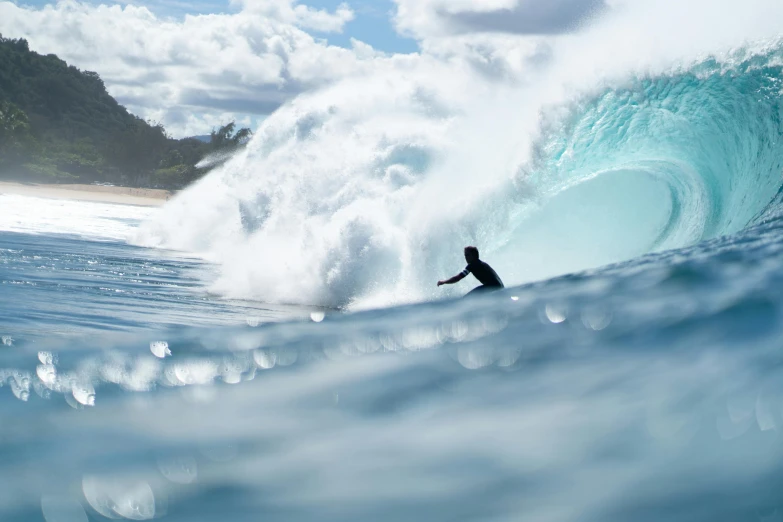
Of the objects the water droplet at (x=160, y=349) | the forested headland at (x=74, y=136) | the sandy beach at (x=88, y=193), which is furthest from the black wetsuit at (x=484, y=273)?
the forested headland at (x=74, y=136)

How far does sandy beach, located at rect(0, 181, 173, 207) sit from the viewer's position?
7019 cm

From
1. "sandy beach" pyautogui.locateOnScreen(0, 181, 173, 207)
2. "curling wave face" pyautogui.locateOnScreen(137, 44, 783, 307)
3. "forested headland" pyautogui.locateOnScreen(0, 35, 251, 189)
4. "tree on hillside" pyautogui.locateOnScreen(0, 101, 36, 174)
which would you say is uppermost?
"forested headland" pyautogui.locateOnScreen(0, 35, 251, 189)

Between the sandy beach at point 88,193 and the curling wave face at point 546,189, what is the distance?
2198 inches

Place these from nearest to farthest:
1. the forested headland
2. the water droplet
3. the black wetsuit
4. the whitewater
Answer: the whitewater < the water droplet < the black wetsuit < the forested headland

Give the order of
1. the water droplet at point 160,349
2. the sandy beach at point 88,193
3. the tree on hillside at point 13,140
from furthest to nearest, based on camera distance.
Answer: the tree on hillside at point 13,140, the sandy beach at point 88,193, the water droplet at point 160,349

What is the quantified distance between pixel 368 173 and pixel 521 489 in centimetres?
1594

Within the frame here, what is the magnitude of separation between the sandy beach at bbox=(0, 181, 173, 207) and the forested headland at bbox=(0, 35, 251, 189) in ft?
19.1

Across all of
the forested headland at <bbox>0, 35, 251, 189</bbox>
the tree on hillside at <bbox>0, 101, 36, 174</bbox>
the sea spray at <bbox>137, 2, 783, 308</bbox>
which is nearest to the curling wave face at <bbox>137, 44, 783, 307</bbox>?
the sea spray at <bbox>137, 2, 783, 308</bbox>

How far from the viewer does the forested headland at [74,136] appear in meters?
89.2

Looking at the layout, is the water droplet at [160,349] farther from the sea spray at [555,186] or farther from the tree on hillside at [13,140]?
the tree on hillside at [13,140]

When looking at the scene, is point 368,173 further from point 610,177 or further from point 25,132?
point 25,132

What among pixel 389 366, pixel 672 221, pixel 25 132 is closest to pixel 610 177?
pixel 672 221

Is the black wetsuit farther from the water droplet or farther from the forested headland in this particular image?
the forested headland

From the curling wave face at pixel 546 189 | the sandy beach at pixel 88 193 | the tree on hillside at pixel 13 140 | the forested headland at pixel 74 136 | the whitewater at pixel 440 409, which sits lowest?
the whitewater at pixel 440 409
